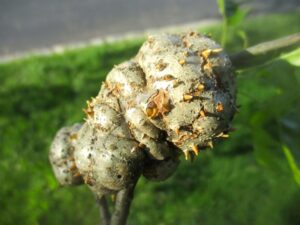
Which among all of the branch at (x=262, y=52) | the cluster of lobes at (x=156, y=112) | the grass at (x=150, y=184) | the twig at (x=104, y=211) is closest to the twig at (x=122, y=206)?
the cluster of lobes at (x=156, y=112)

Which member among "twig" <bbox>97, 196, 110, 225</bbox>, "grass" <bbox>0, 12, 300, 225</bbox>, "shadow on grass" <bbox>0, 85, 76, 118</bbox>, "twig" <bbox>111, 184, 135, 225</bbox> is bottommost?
"grass" <bbox>0, 12, 300, 225</bbox>

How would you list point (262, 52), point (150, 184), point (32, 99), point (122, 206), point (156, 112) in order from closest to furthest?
point (156, 112) → point (122, 206) → point (262, 52) → point (150, 184) → point (32, 99)

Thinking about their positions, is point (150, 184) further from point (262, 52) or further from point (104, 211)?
point (262, 52)

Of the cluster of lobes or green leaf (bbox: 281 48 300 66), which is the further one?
green leaf (bbox: 281 48 300 66)

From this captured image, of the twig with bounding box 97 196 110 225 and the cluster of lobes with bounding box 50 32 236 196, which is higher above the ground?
the cluster of lobes with bounding box 50 32 236 196

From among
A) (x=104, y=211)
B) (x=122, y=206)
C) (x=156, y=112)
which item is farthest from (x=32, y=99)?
(x=156, y=112)

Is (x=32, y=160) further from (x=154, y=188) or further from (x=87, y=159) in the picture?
(x=87, y=159)

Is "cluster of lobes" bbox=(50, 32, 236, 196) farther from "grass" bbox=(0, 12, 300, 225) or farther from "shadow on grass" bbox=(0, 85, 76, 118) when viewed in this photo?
"shadow on grass" bbox=(0, 85, 76, 118)

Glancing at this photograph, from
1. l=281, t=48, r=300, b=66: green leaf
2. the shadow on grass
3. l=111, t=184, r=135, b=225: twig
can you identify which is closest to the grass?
the shadow on grass
